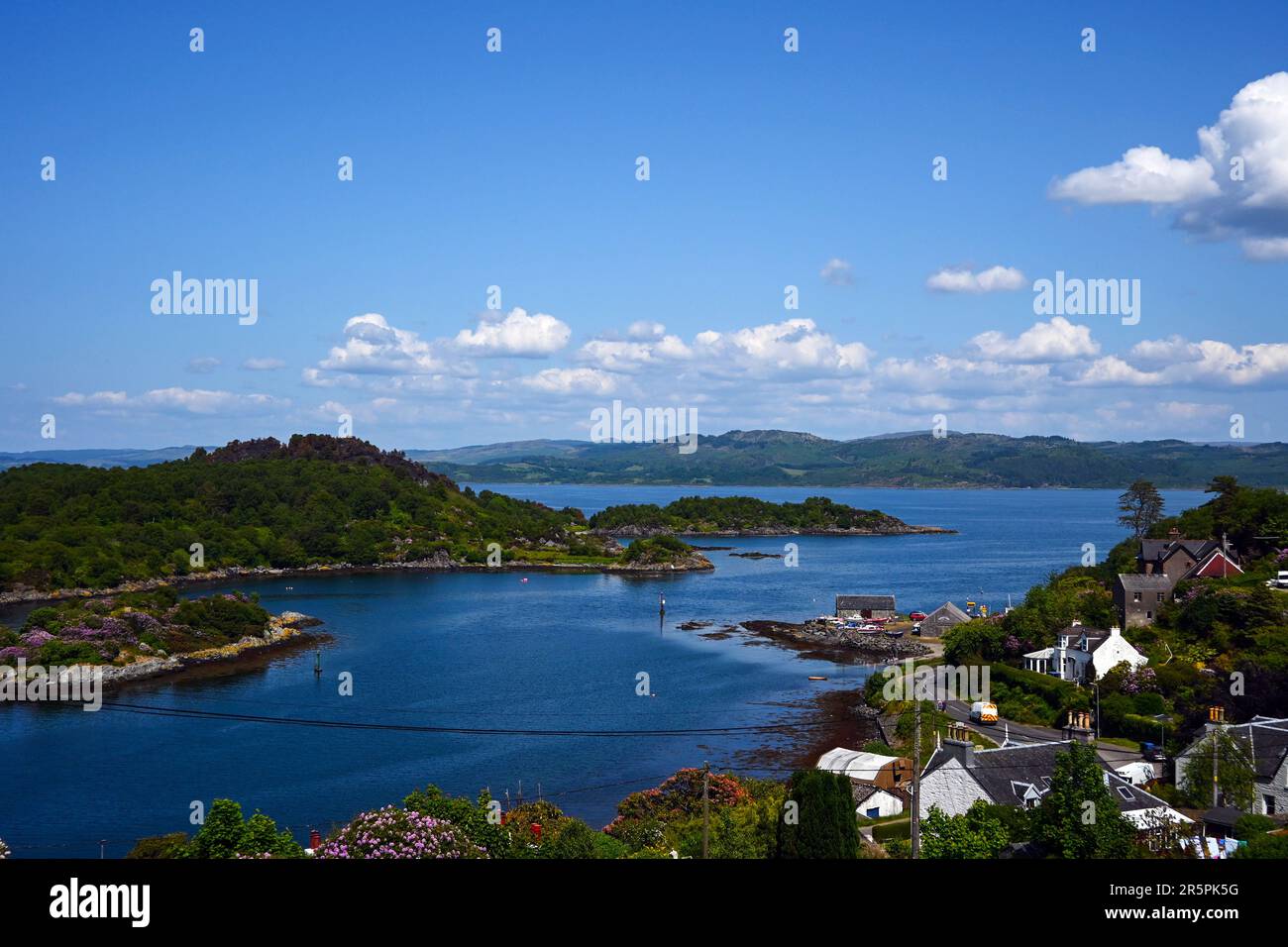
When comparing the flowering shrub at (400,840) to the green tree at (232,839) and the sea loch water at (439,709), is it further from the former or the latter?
the sea loch water at (439,709)

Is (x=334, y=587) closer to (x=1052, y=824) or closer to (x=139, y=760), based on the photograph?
(x=139, y=760)

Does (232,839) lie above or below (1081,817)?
below

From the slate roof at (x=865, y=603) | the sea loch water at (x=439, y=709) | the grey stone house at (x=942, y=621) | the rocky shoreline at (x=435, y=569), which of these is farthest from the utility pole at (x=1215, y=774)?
the rocky shoreline at (x=435, y=569)

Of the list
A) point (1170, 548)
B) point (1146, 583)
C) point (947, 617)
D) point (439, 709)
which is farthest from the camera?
point (947, 617)

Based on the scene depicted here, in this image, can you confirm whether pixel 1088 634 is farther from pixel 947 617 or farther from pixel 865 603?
pixel 865 603

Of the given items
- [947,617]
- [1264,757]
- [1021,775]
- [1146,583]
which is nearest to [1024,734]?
[1264,757]
